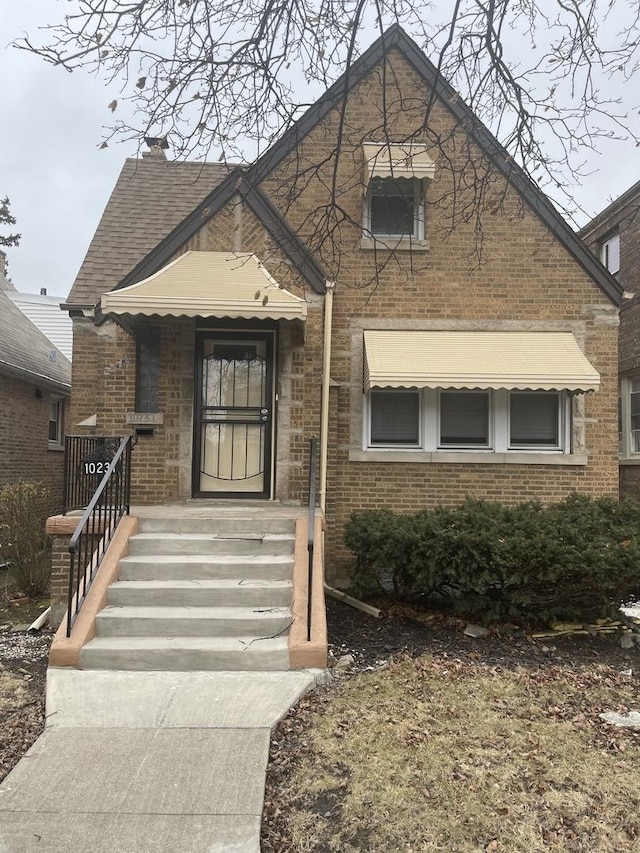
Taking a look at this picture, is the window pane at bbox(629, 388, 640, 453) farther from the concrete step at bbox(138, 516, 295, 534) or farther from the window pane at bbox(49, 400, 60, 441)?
the window pane at bbox(49, 400, 60, 441)

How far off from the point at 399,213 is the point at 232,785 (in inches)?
308

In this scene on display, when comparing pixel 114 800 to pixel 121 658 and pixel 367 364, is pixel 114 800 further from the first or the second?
pixel 367 364

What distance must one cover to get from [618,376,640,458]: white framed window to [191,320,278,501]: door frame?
8049 millimetres

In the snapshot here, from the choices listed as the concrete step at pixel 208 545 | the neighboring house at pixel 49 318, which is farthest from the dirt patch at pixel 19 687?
the neighboring house at pixel 49 318

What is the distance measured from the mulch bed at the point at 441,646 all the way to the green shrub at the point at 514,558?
0.78 feet

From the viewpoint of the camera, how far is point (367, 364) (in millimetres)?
8016

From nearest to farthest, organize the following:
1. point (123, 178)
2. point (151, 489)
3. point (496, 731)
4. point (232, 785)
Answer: point (232, 785), point (496, 731), point (151, 489), point (123, 178)

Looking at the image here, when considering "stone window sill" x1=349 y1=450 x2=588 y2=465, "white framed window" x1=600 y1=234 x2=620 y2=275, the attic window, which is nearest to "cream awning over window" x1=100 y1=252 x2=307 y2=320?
the attic window

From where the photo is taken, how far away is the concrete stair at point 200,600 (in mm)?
4719

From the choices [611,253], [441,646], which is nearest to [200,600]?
[441,646]

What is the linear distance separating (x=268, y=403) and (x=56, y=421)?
8498mm

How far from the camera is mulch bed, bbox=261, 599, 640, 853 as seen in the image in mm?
5207

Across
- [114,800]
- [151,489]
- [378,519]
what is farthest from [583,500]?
[114,800]

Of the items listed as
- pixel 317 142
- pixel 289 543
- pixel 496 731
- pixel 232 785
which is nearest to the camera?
pixel 232 785
